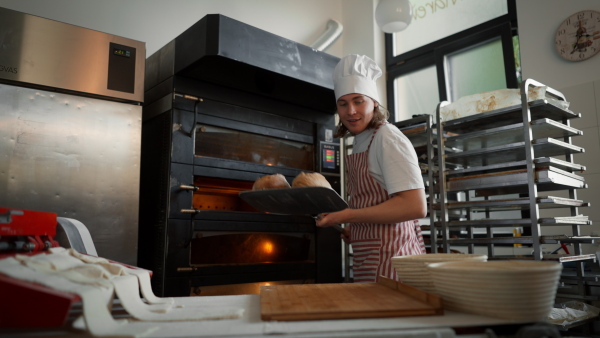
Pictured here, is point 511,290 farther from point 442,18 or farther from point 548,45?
point 442,18

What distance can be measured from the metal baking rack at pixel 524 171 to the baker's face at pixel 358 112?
3.15 ft

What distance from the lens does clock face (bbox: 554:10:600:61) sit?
2.99m

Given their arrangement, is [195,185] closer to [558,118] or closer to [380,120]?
[380,120]

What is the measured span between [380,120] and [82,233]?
1172 mm

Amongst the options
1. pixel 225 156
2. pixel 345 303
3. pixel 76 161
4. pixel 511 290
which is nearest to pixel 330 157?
pixel 225 156

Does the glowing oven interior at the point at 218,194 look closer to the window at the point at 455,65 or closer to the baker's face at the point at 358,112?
the baker's face at the point at 358,112

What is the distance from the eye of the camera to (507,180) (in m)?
2.37

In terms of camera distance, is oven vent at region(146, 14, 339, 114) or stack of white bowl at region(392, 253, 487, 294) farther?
oven vent at region(146, 14, 339, 114)

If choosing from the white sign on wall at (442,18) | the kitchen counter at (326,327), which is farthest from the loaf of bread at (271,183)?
the white sign on wall at (442,18)

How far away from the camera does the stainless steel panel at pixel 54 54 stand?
186cm

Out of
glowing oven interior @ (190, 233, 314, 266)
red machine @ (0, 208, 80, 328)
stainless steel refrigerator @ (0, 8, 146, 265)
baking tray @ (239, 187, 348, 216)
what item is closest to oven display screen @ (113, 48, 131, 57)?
stainless steel refrigerator @ (0, 8, 146, 265)

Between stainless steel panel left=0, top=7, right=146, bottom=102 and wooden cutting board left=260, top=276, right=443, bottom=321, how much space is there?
59.8 inches

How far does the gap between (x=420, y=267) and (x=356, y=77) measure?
3.41 ft

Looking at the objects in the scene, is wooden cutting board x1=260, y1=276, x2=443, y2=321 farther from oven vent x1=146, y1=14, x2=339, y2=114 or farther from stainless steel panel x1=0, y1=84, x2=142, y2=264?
oven vent x1=146, y1=14, x2=339, y2=114
